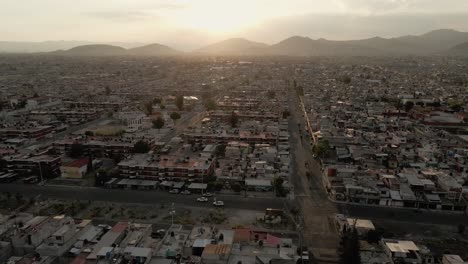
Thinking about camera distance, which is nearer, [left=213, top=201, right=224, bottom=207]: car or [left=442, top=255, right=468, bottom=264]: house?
[left=442, top=255, right=468, bottom=264]: house

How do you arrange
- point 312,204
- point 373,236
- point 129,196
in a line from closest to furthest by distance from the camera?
point 373,236, point 312,204, point 129,196

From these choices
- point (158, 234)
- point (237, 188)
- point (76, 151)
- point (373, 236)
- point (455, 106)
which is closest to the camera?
point (373, 236)

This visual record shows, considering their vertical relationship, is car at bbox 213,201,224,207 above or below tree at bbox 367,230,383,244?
below

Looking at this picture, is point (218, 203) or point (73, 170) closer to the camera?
point (218, 203)

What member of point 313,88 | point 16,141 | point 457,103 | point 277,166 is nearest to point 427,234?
point 277,166

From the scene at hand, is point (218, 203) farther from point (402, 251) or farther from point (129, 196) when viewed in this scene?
point (402, 251)

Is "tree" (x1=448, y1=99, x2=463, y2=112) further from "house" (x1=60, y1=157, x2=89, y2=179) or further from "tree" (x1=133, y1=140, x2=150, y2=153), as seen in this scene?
"house" (x1=60, y1=157, x2=89, y2=179)

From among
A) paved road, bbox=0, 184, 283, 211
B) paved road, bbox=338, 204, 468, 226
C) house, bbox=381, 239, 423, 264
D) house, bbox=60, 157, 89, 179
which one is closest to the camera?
house, bbox=381, 239, 423, 264

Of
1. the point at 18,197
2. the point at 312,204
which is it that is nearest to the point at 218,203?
the point at 312,204

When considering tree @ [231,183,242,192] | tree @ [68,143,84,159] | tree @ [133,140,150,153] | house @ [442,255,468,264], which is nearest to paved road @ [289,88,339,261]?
tree @ [231,183,242,192]

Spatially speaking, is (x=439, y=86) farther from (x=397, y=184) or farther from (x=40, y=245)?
(x=40, y=245)
